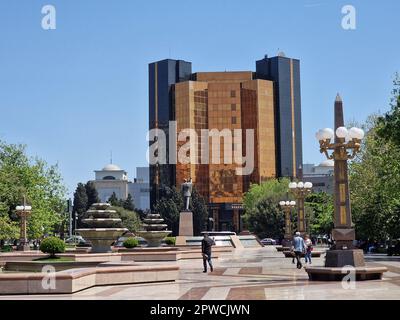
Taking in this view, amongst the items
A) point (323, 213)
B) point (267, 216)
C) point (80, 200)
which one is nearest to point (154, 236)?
point (323, 213)

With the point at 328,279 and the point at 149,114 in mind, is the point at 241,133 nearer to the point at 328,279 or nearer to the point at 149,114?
the point at 149,114

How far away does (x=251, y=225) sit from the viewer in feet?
294

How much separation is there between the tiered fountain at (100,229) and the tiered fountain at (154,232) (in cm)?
1523

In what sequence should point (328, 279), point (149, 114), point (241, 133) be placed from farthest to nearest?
point (149, 114)
point (241, 133)
point (328, 279)

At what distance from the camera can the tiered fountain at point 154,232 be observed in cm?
5166

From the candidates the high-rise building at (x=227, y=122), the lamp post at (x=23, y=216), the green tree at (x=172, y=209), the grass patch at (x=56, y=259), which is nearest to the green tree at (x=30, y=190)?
the lamp post at (x=23, y=216)

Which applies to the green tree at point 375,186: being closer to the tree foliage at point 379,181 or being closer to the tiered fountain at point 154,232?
the tree foliage at point 379,181

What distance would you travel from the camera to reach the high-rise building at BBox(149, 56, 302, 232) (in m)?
134

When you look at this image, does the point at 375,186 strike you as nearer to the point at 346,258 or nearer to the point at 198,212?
the point at 346,258

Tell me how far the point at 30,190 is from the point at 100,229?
25740mm

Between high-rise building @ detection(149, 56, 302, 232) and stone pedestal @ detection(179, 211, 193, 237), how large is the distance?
226 ft

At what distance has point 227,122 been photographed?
134m

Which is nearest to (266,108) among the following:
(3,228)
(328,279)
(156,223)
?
(156,223)
